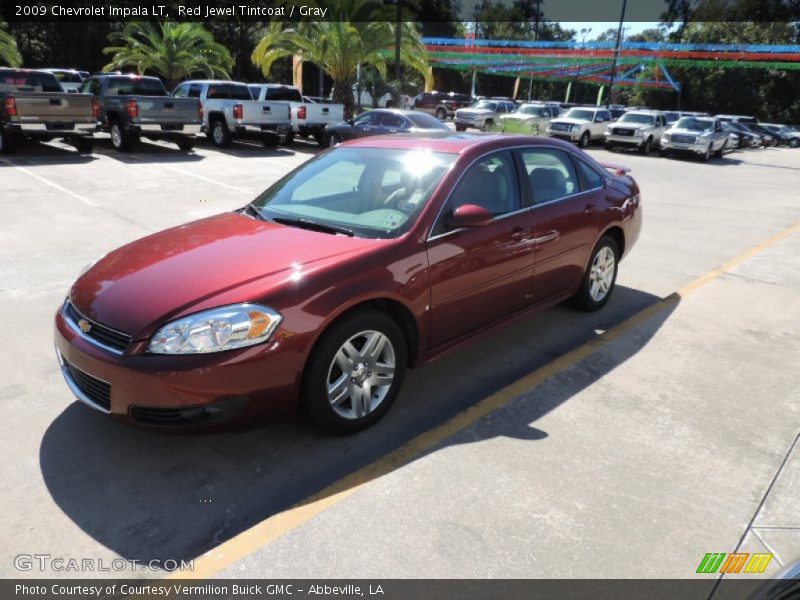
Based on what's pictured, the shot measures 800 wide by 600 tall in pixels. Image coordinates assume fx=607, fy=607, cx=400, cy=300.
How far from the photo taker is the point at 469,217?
3623 mm

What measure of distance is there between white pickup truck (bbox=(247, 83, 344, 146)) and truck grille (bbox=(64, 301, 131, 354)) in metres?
15.7

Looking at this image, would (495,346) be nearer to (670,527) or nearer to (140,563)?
(670,527)

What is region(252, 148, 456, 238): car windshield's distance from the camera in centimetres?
373

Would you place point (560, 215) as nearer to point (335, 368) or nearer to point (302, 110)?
point (335, 368)

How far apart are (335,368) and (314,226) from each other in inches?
37.3

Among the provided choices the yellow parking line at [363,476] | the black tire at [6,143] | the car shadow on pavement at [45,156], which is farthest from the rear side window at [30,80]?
the yellow parking line at [363,476]

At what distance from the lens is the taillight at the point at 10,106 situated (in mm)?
Result: 12570

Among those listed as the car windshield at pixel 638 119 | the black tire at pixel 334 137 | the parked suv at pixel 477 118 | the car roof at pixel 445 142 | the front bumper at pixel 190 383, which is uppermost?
the car roof at pixel 445 142

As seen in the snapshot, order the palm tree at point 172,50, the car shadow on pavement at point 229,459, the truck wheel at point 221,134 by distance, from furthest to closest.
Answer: the palm tree at point 172,50 < the truck wheel at point 221,134 < the car shadow on pavement at point 229,459

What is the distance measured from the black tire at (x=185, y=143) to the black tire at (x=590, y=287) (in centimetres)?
1333

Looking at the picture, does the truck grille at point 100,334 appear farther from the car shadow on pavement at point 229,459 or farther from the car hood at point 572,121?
the car hood at point 572,121

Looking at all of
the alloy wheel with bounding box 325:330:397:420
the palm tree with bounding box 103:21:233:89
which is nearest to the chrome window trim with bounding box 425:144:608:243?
the alloy wheel with bounding box 325:330:397:420

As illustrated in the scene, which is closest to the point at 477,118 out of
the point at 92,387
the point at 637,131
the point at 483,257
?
the point at 637,131
